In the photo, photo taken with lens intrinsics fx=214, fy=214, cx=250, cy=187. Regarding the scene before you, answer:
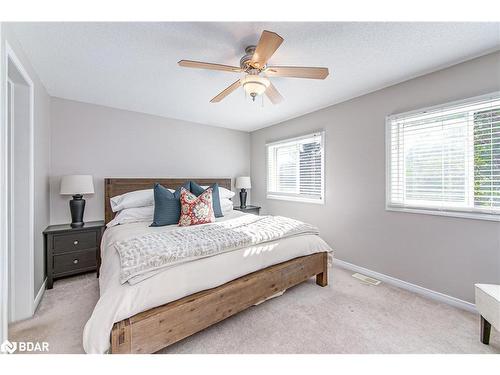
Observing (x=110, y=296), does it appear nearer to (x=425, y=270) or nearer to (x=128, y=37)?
(x=128, y=37)

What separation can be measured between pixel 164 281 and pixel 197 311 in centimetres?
35

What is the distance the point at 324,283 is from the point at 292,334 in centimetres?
94

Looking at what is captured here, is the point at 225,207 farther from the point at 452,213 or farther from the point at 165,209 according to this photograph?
the point at 452,213

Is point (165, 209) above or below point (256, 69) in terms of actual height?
below

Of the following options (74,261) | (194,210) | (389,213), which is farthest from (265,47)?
(74,261)

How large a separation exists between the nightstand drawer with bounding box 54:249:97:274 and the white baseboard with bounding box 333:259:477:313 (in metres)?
3.33

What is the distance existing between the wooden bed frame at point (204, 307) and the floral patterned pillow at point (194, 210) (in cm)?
97

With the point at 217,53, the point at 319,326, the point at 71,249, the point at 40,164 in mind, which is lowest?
the point at 319,326

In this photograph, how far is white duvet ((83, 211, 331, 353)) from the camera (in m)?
1.24

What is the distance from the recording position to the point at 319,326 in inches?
70.7

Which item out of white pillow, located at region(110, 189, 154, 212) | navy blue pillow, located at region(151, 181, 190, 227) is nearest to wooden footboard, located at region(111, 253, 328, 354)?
Answer: navy blue pillow, located at region(151, 181, 190, 227)

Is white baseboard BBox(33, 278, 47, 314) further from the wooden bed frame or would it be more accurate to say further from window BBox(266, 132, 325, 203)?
window BBox(266, 132, 325, 203)

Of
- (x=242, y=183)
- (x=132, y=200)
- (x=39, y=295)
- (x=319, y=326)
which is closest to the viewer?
(x=319, y=326)
